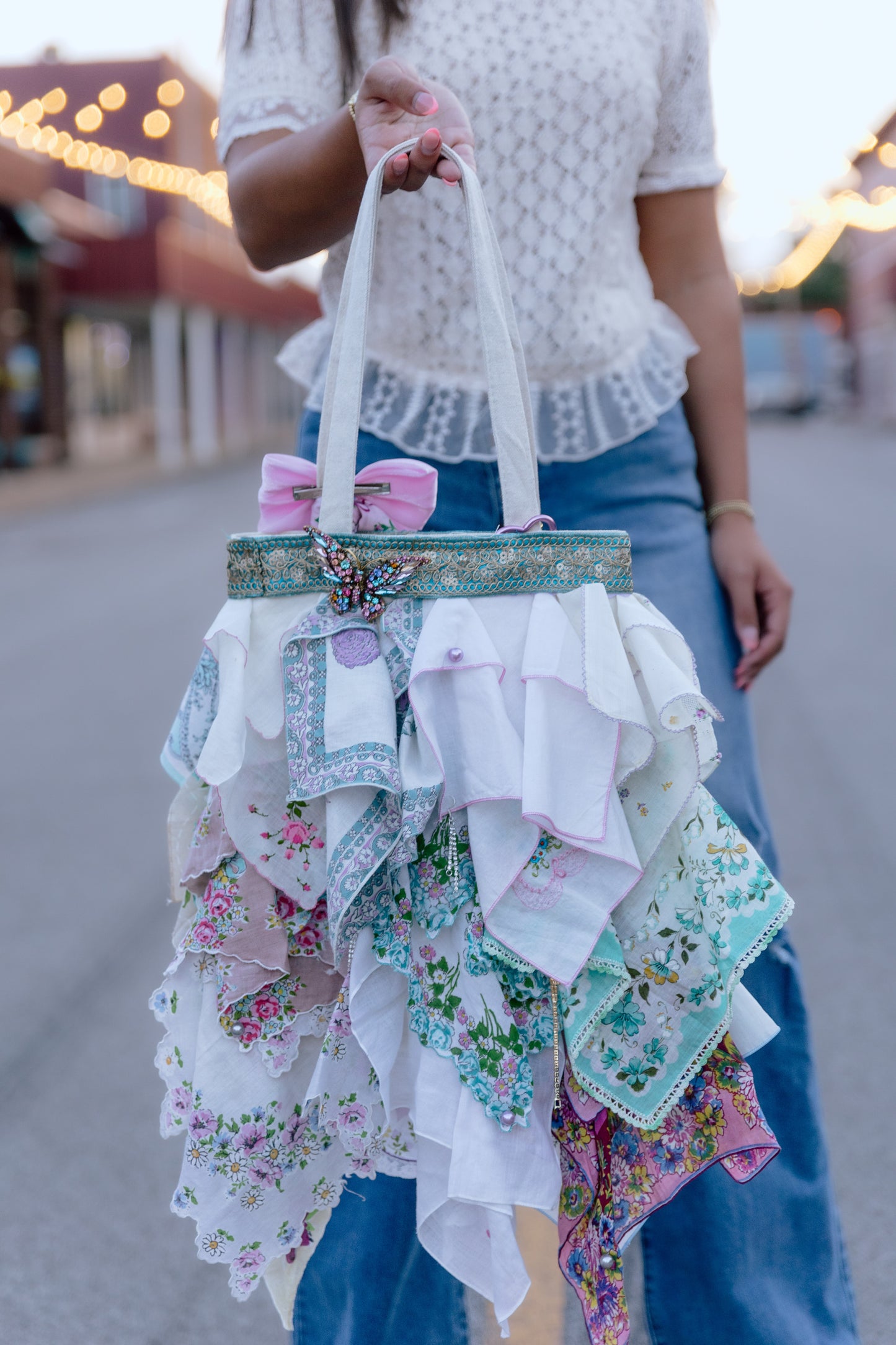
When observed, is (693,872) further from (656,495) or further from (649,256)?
(649,256)

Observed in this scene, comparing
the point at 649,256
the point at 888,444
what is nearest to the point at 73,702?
the point at 649,256

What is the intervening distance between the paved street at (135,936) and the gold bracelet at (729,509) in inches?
45.8

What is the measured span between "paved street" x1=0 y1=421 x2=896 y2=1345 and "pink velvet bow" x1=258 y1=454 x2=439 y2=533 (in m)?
1.26

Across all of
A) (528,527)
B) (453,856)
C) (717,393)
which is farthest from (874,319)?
(453,856)

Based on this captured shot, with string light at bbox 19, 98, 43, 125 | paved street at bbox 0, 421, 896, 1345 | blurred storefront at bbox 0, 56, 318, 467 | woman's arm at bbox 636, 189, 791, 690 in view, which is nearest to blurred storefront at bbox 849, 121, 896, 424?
blurred storefront at bbox 0, 56, 318, 467

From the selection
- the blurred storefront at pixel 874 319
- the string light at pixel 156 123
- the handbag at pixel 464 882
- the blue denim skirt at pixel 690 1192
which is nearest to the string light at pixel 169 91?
the string light at pixel 156 123

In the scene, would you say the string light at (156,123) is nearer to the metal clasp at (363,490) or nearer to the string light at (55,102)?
the string light at (55,102)

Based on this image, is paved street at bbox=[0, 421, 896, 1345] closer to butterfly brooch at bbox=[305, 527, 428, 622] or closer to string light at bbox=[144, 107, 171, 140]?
butterfly brooch at bbox=[305, 527, 428, 622]

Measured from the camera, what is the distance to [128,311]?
26.8 meters

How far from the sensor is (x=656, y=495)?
4.68 feet

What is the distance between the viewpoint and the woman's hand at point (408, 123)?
3.50ft

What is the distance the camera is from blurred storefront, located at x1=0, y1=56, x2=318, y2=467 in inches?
732

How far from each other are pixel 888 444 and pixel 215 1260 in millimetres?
24480

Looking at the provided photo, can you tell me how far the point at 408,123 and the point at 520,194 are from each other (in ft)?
0.83
